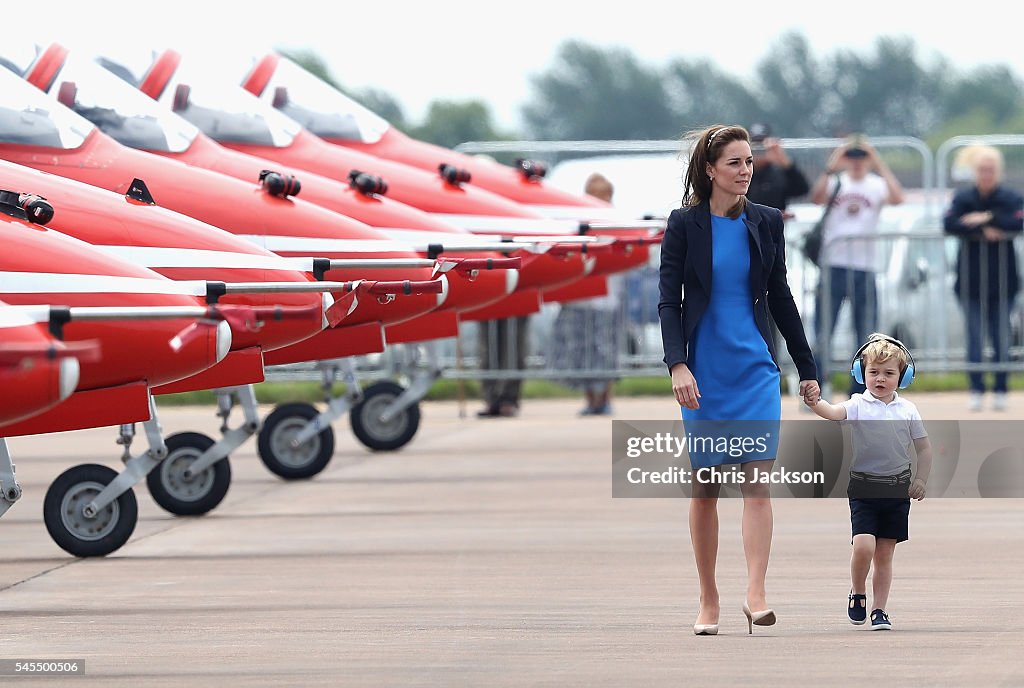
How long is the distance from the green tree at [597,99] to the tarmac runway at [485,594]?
101 meters

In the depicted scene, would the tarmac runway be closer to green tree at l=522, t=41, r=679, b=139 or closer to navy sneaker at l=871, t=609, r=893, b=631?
navy sneaker at l=871, t=609, r=893, b=631

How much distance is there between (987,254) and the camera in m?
16.4

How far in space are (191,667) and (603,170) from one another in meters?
16.4

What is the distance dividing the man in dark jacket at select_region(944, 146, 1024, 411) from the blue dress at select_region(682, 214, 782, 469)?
9.23 metres

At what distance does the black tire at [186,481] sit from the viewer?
37.1 feet

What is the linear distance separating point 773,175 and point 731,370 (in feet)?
32.3

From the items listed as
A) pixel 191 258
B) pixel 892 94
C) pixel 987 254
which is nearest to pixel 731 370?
pixel 191 258

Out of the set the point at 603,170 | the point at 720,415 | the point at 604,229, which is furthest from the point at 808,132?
the point at 720,415

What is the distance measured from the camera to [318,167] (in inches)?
519

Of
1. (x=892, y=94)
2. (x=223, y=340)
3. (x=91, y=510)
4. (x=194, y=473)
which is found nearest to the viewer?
(x=223, y=340)

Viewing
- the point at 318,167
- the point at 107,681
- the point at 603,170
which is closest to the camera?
the point at 107,681

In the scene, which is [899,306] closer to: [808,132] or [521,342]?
[521,342]

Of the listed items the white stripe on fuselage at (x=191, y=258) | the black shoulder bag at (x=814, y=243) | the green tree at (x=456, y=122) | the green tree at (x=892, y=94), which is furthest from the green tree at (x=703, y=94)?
the white stripe on fuselage at (x=191, y=258)

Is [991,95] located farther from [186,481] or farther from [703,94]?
[186,481]
